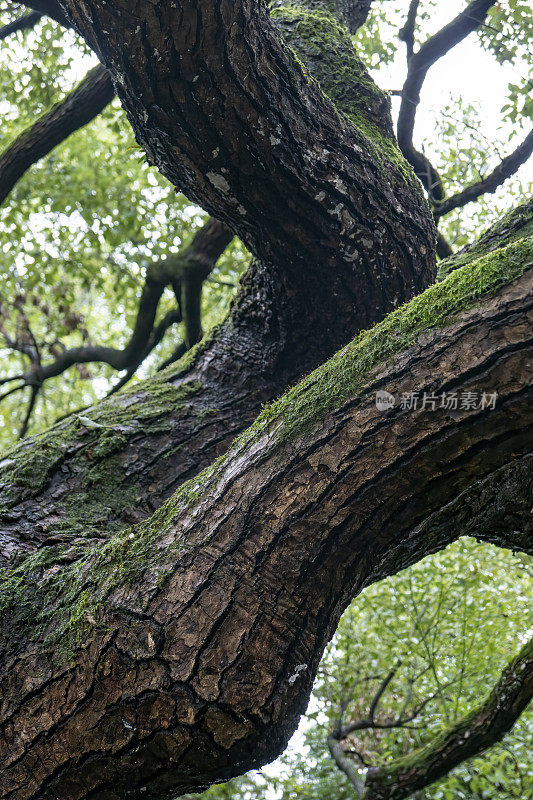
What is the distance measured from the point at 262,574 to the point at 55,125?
12.7 ft

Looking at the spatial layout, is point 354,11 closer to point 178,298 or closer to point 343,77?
point 343,77

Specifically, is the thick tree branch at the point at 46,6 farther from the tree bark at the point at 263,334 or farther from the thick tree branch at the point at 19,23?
the tree bark at the point at 263,334

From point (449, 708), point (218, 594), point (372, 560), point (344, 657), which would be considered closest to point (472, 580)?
point (449, 708)

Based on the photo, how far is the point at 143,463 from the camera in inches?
122

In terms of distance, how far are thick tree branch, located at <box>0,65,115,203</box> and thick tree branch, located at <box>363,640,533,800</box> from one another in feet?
15.5

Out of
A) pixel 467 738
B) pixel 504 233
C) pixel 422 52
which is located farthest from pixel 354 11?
pixel 467 738

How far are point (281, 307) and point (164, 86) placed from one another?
1288 millimetres

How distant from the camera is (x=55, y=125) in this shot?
4.41 m

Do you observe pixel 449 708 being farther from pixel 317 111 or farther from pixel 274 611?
pixel 317 111

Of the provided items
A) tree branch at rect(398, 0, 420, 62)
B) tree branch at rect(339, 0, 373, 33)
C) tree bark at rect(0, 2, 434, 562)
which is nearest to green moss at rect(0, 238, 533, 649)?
tree bark at rect(0, 2, 434, 562)

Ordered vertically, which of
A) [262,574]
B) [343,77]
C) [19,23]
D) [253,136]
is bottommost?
[262,574]

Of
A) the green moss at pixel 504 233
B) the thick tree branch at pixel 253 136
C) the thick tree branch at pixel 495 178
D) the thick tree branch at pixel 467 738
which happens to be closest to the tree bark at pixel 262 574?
the green moss at pixel 504 233

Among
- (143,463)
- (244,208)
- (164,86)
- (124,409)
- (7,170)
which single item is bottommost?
(143,463)

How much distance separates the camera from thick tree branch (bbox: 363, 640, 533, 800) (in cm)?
373
